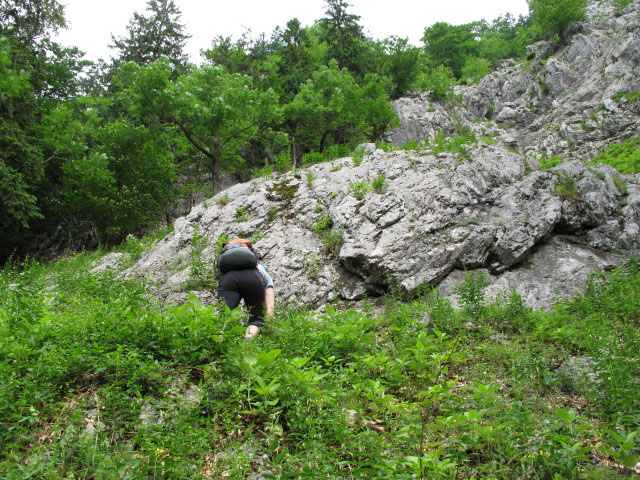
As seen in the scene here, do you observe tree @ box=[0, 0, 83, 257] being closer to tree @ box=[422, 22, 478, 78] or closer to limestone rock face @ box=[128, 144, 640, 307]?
limestone rock face @ box=[128, 144, 640, 307]

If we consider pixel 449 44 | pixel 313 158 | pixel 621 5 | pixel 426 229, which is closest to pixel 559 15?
pixel 621 5

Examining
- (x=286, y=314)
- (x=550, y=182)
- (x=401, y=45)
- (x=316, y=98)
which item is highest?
(x=401, y=45)

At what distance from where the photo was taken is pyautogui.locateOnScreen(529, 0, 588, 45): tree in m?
34.2

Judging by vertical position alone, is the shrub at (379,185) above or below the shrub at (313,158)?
below

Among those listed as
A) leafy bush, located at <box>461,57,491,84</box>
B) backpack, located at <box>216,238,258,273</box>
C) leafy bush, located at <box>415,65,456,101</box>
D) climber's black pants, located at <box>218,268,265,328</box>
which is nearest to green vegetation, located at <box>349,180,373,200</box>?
backpack, located at <box>216,238,258,273</box>

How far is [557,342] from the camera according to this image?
4.64m

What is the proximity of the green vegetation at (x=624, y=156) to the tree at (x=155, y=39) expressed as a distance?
102 ft

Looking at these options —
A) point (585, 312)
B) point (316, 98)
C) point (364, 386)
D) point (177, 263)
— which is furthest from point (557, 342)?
point (316, 98)

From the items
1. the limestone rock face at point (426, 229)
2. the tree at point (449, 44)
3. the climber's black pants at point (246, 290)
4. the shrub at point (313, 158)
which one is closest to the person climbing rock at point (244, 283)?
the climber's black pants at point (246, 290)

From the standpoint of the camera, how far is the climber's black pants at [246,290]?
5625 mm

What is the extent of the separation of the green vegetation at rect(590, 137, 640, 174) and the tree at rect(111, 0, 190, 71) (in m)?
31.0

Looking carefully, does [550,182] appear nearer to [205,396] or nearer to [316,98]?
[205,396]

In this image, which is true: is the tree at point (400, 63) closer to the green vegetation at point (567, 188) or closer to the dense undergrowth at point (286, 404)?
the green vegetation at point (567, 188)

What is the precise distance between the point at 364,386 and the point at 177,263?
28.1 ft
